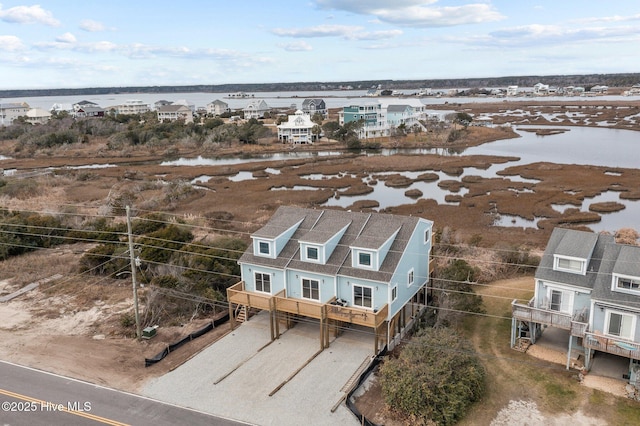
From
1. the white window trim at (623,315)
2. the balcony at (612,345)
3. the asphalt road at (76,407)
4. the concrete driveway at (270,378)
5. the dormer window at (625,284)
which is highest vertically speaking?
the dormer window at (625,284)

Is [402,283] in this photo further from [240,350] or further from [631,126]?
[631,126]

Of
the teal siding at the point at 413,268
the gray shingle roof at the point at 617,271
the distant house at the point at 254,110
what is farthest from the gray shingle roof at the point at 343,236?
the distant house at the point at 254,110

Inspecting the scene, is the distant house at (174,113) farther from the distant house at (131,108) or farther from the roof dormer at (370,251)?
the roof dormer at (370,251)

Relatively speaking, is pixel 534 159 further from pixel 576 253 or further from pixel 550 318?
pixel 550 318

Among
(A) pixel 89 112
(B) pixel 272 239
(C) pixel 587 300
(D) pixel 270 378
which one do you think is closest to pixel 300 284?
(B) pixel 272 239

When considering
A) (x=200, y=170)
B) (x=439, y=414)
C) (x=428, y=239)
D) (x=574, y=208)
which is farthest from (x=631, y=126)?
(x=439, y=414)
